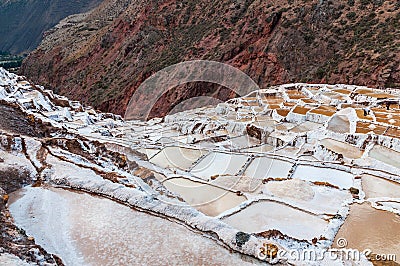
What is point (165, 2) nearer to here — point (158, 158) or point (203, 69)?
point (203, 69)

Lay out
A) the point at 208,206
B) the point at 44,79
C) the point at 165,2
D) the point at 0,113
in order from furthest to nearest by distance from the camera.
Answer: the point at 44,79 → the point at 165,2 → the point at 0,113 → the point at 208,206

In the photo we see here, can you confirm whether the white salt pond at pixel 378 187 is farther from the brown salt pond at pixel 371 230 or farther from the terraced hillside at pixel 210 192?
the brown salt pond at pixel 371 230

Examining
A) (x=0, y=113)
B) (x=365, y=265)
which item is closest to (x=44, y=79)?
(x=0, y=113)

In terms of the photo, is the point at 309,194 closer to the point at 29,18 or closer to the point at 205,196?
the point at 205,196

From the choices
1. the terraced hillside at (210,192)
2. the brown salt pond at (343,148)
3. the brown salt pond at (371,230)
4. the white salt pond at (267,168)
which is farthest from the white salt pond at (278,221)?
the brown salt pond at (343,148)

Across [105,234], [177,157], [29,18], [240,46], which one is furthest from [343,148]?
[29,18]

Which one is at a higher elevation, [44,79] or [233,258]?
[44,79]
